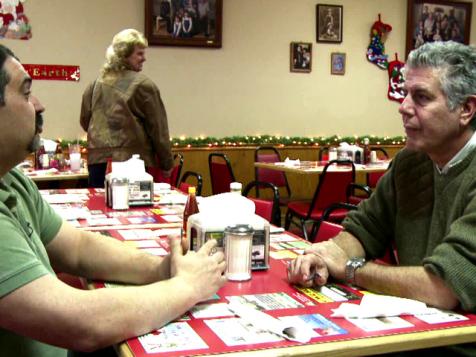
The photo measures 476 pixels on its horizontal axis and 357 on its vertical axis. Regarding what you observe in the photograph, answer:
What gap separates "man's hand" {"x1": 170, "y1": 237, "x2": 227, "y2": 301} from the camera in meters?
1.49

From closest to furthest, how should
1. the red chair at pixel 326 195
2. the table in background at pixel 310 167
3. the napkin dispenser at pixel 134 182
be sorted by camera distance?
1. the napkin dispenser at pixel 134 182
2. the red chair at pixel 326 195
3. the table in background at pixel 310 167

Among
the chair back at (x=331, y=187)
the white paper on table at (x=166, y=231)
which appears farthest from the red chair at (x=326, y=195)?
the white paper on table at (x=166, y=231)

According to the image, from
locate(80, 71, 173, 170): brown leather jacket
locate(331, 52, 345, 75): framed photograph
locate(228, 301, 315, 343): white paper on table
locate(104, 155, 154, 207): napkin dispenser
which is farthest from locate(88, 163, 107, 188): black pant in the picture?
locate(331, 52, 345, 75): framed photograph

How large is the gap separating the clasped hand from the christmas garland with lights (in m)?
5.29

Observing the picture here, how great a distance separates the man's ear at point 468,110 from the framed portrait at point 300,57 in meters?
5.90

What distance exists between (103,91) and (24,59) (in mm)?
2364

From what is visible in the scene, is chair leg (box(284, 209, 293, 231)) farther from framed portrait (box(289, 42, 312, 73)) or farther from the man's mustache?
framed portrait (box(289, 42, 312, 73))

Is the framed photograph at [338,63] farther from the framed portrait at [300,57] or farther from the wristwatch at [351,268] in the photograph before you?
the wristwatch at [351,268]

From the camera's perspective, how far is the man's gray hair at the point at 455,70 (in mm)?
1747

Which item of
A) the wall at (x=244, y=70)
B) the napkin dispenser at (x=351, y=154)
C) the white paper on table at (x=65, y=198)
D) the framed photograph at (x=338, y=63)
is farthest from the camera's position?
the framed photograph at (x=338, y=63)

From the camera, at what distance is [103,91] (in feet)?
15.0

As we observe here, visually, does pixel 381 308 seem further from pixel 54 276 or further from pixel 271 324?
pixel 54 276

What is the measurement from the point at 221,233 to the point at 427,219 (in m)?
0.67

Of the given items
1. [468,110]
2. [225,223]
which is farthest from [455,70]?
[225,223]
